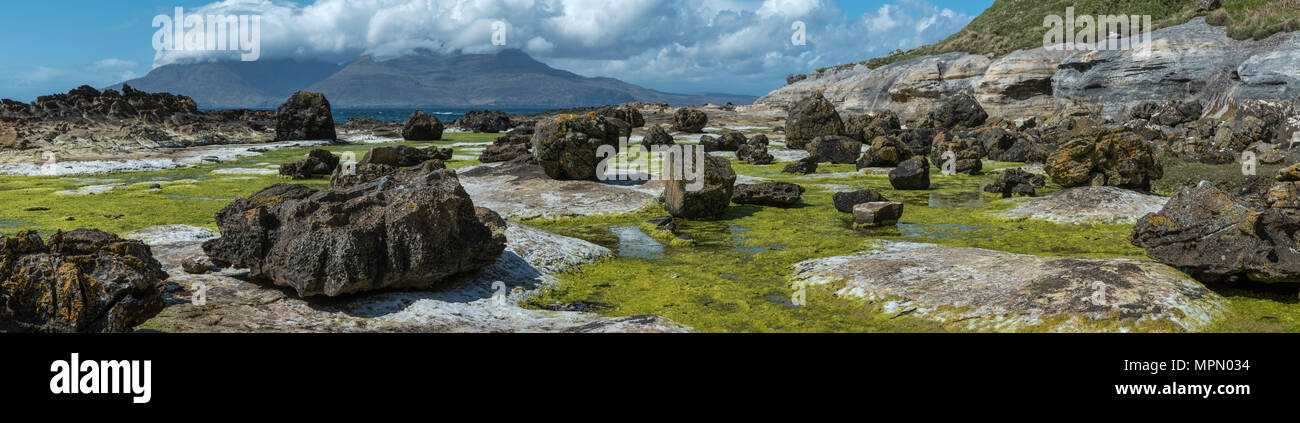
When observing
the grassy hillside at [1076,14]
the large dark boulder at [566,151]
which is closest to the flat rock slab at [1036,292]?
the large dark boulder at [566,151]

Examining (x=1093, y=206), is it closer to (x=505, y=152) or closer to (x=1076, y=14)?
(x=505, y=152)

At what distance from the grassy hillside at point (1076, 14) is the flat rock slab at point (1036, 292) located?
51191mm

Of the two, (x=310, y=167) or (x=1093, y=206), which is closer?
(x=1093, y=206)

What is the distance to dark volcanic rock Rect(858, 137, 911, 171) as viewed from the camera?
34812 millimetres

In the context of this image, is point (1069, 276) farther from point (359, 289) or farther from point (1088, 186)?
point (1088, 186)

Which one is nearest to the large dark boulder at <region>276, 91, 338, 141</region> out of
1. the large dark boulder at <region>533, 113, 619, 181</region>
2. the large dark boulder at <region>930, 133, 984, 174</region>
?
the large dark boulder at <region>533, 113, 619, 181</region>

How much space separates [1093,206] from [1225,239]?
31.7 feet

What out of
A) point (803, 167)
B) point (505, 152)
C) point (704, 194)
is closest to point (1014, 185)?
point (803, 167)

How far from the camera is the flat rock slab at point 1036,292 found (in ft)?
32.1

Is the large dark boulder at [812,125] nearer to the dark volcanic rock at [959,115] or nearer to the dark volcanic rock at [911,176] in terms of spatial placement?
the dark volcanic rock at [959,115]

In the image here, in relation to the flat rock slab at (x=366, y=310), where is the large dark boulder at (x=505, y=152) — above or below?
above

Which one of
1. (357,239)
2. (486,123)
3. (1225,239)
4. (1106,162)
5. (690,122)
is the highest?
(486,123)

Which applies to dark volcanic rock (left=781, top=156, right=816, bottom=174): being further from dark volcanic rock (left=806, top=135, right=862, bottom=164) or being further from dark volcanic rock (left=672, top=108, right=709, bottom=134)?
dark volcanic rock (left=672, top=108, right=709, bottom=134)

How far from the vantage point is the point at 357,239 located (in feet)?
35.6
